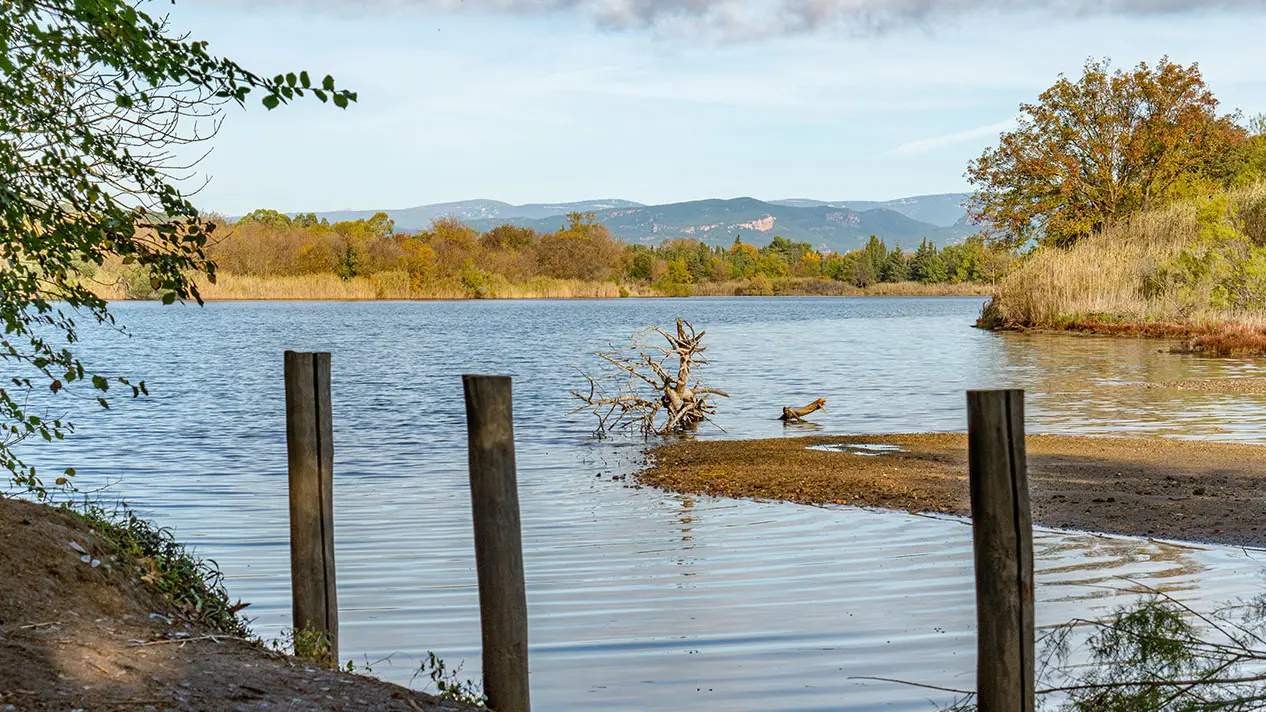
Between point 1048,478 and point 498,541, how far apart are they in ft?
31.3

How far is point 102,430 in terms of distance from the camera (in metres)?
20.5

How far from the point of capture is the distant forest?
111 meters

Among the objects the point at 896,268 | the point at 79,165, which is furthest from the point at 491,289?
the point at 79,165

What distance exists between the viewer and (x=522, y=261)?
4966 inches

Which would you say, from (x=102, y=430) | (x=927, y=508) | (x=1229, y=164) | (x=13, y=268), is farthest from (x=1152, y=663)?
(x=1229, y=164)

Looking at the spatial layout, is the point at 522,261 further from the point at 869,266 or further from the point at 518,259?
the point at 869,266

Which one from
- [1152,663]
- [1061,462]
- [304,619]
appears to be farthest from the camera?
[1061,462]

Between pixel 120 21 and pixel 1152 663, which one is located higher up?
pixel 120 21

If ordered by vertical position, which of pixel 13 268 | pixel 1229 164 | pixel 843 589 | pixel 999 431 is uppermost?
pixel 1229 164

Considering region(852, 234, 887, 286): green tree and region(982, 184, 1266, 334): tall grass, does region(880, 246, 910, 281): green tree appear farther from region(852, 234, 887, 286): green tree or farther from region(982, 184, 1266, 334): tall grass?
region(982, 184, 1266, 334): tall grass

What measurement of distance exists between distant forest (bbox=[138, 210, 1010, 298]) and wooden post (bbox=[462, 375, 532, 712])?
85622mm

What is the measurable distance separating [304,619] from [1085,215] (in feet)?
175

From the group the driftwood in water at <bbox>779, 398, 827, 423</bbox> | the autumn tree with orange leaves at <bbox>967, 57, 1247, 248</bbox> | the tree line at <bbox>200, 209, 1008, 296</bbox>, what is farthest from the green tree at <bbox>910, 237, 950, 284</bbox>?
the driftwood in water at <bbox>779, 398, 827, 423</bbox>

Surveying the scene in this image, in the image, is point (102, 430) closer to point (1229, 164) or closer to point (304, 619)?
point (304, 619)
